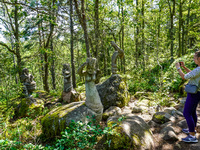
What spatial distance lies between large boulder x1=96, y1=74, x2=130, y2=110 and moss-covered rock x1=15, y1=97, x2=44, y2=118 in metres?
3.47

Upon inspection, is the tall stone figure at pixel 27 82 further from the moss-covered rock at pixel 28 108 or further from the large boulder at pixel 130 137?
the large boulder at pixel 130 137

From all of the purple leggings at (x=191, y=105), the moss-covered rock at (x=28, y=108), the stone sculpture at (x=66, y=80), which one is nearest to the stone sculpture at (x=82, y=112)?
the purple leggings at (x=191, y=105)

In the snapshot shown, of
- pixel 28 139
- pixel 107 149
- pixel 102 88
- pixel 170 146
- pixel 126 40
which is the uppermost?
pixel 126 40

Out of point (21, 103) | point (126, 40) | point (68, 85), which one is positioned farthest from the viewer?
point (126, 40)

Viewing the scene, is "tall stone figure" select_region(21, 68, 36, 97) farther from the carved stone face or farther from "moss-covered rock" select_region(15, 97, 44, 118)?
the carved stone face

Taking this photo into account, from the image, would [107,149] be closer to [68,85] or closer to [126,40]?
[68,85]

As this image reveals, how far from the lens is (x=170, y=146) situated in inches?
124

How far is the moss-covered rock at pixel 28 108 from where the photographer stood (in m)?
6.52

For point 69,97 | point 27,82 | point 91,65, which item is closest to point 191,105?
point 91,65

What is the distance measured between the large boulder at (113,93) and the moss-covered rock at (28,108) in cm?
347

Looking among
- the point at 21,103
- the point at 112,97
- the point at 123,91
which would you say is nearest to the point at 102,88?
the point at 112,97

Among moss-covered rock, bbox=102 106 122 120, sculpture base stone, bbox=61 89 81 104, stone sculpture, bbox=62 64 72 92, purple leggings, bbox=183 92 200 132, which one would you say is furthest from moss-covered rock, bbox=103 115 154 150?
stone sculpture, bbox=62 64 72 92

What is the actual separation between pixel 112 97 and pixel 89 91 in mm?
2432

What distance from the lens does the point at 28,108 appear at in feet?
21.4
